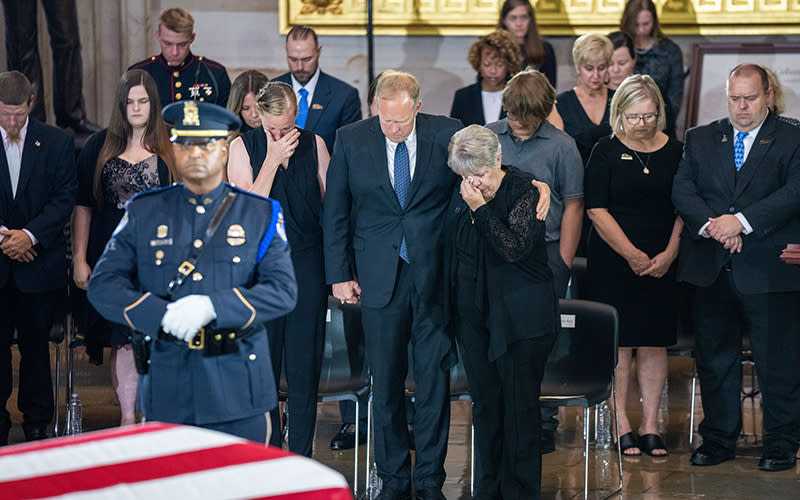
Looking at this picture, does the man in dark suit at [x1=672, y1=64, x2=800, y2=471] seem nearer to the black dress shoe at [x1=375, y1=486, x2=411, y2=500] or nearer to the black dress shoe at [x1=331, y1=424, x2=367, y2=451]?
the black dress shoe at [x1=375, y1=486, x2=411, y2=500]

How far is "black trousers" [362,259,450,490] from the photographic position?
15.9 feet

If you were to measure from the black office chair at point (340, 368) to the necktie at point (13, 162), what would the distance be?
172cm

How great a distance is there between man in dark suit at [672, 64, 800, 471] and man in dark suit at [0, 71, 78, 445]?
10.0ft

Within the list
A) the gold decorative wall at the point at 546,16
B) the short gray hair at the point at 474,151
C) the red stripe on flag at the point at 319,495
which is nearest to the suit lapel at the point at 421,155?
the short gray hair at the point at 474,151

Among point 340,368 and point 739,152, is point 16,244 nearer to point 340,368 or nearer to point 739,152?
point 340,368

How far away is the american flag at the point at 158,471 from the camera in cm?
250

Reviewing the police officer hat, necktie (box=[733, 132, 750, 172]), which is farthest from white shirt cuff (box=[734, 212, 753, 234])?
the police officer hat

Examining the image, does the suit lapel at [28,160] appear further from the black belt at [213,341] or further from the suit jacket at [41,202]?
the black belt at [213,341]

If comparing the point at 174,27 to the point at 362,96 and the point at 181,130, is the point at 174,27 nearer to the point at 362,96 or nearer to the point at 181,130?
the point at 362,96

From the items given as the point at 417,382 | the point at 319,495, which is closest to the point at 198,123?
the point at 319,495

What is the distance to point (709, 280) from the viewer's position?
5.50 metres

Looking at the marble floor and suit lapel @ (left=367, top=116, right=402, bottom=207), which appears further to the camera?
the marble floor

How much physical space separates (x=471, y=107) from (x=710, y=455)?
245 cm

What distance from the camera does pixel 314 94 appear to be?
251 inches
